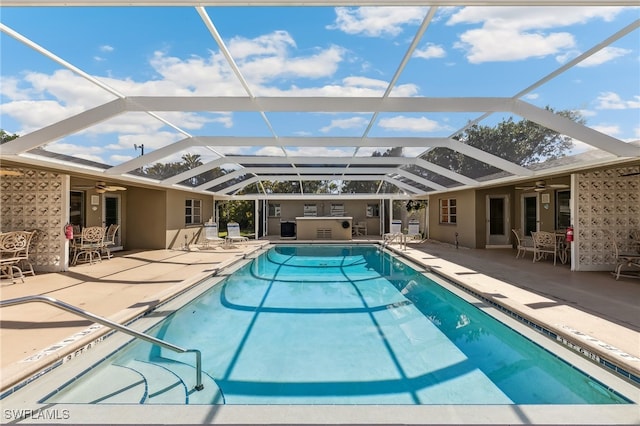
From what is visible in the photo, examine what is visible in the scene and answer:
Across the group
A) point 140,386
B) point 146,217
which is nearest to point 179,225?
point 146,217

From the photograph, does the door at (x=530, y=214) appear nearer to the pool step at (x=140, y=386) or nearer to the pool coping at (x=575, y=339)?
the pool coping at (x=575, y=339)

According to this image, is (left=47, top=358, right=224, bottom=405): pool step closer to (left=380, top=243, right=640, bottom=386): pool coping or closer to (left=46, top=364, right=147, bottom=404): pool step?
(left=46, top=364, right=147, bottom=404): pool step

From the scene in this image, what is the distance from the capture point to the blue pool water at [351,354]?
3281 mm

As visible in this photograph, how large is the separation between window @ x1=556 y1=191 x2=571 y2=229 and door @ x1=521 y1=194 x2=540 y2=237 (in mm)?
1024

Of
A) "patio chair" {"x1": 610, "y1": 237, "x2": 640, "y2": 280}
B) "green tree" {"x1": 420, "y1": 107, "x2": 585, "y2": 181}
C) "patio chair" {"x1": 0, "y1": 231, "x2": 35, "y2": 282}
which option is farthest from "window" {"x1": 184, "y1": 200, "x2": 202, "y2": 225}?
"patio chair" {"x1": 610, "y1": 237, "x2": 640, "y2": 280}

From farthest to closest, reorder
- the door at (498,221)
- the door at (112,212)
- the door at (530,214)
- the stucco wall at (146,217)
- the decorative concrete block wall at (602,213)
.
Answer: the door at (498,221) → the stucco wall at (146,217) → the door at (530,214) → the door at (112,212) → the decorative concrete block wall at (602,213)

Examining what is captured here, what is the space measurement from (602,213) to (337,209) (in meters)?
14.1

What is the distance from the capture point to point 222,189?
16344mm

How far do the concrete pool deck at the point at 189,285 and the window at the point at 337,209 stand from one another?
11339 millimetres

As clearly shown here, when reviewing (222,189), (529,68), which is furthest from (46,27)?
(222,189)

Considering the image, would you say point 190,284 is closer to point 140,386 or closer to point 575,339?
point 140,386

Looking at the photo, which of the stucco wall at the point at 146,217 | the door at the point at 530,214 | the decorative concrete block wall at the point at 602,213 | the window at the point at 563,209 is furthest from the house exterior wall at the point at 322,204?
the decorative concrete block wall at the point at 602,213

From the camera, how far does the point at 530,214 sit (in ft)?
40.1

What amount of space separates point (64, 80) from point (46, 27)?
1083mm
